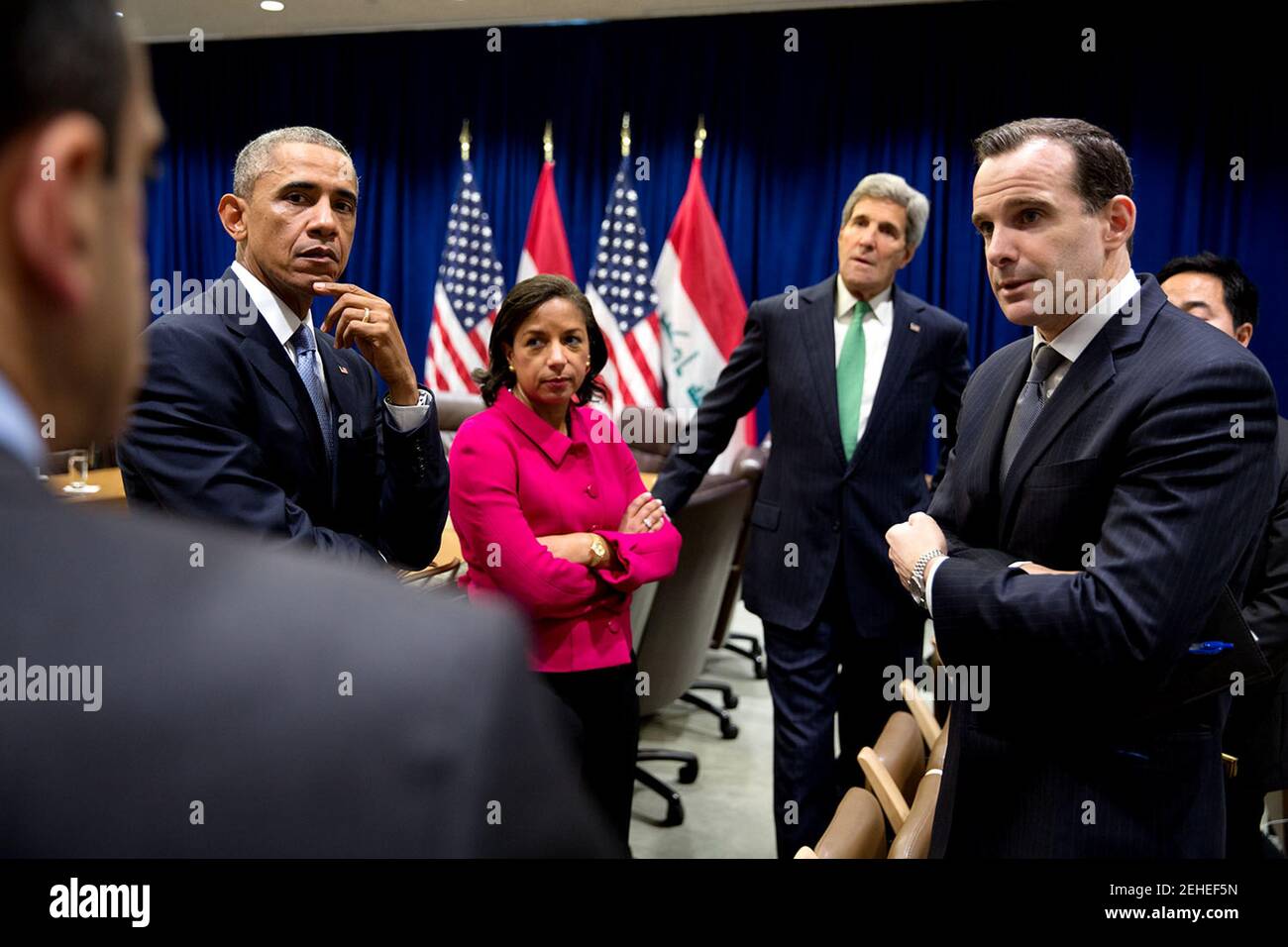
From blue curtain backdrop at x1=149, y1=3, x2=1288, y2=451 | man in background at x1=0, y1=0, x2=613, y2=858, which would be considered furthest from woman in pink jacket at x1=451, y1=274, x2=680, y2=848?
blue curtain backdrop at x1=149, y1=3, x2=1288, y2=451

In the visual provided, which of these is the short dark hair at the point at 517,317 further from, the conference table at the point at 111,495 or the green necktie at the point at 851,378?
the green necktie at the point at 851,378

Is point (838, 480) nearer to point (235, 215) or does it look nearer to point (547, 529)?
point (547, 529)

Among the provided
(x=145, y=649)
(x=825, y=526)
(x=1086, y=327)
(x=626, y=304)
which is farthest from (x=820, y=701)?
(x=626, y=304)

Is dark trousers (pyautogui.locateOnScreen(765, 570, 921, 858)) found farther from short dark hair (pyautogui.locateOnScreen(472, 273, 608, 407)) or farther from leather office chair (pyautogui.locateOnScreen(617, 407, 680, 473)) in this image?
leather office chair (pyautogui.locateOnScreen(617, 407, 680, 473))

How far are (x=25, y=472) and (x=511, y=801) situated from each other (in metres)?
0.25

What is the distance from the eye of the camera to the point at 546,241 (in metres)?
6.62

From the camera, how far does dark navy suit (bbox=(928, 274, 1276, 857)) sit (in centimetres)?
122

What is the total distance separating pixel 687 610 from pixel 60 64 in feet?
9.87

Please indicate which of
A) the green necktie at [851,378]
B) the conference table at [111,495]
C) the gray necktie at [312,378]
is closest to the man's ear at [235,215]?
the gray necktie at [312,378]

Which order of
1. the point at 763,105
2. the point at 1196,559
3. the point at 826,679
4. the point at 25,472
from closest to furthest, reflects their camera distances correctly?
1. the point at 25,472
2. the point at 1196,559
3. the point at 826,679
4. the point at 763,105

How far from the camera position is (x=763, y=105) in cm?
682

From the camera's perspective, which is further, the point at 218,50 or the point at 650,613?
the point at 218,50

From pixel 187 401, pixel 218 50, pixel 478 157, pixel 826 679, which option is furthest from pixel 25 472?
pixel 218 50
